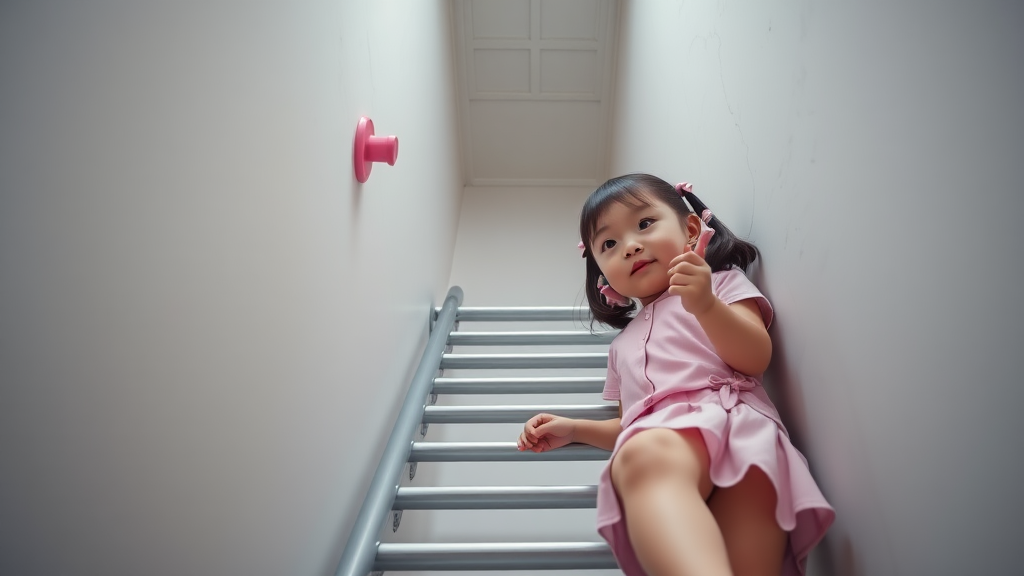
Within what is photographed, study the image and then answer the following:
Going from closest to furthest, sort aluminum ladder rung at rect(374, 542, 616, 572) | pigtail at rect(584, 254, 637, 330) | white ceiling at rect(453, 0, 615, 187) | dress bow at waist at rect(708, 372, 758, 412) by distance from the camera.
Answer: dress bow at waist at rect(708, 372, 758, 412) → aluminum ladder rung at rect(374, 542, 616, 572) → pigtail at rect(584, 254, 637, 330) → white ceiling at rect(453, 0, 615, 187)

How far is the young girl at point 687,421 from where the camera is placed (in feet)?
2.26

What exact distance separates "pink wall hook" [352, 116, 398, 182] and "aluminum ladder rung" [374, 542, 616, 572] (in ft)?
2.00

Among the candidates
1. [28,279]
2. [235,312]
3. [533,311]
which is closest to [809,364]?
[235,312]

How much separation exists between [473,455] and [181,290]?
2.29 ft

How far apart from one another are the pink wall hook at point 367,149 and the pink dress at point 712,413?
0.52 meters

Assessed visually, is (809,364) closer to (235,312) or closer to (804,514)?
(804,514)

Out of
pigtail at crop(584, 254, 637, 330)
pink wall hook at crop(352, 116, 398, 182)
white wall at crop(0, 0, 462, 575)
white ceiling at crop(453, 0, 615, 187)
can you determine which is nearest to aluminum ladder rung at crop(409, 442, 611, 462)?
white wall at crop(0, 0, 462, 575)

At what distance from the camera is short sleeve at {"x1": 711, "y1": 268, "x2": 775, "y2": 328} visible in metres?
0.90

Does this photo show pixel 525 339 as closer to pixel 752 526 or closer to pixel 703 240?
pixel 703 240

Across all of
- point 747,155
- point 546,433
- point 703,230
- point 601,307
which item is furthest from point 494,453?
point 747,155

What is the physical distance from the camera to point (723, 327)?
32.7 inches

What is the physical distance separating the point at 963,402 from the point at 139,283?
67cm

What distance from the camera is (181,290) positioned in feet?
1.92

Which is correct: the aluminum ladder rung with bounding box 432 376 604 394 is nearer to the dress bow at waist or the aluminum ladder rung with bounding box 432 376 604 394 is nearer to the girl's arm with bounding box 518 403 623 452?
the girl's arm with bounding box 518 403 623 452
